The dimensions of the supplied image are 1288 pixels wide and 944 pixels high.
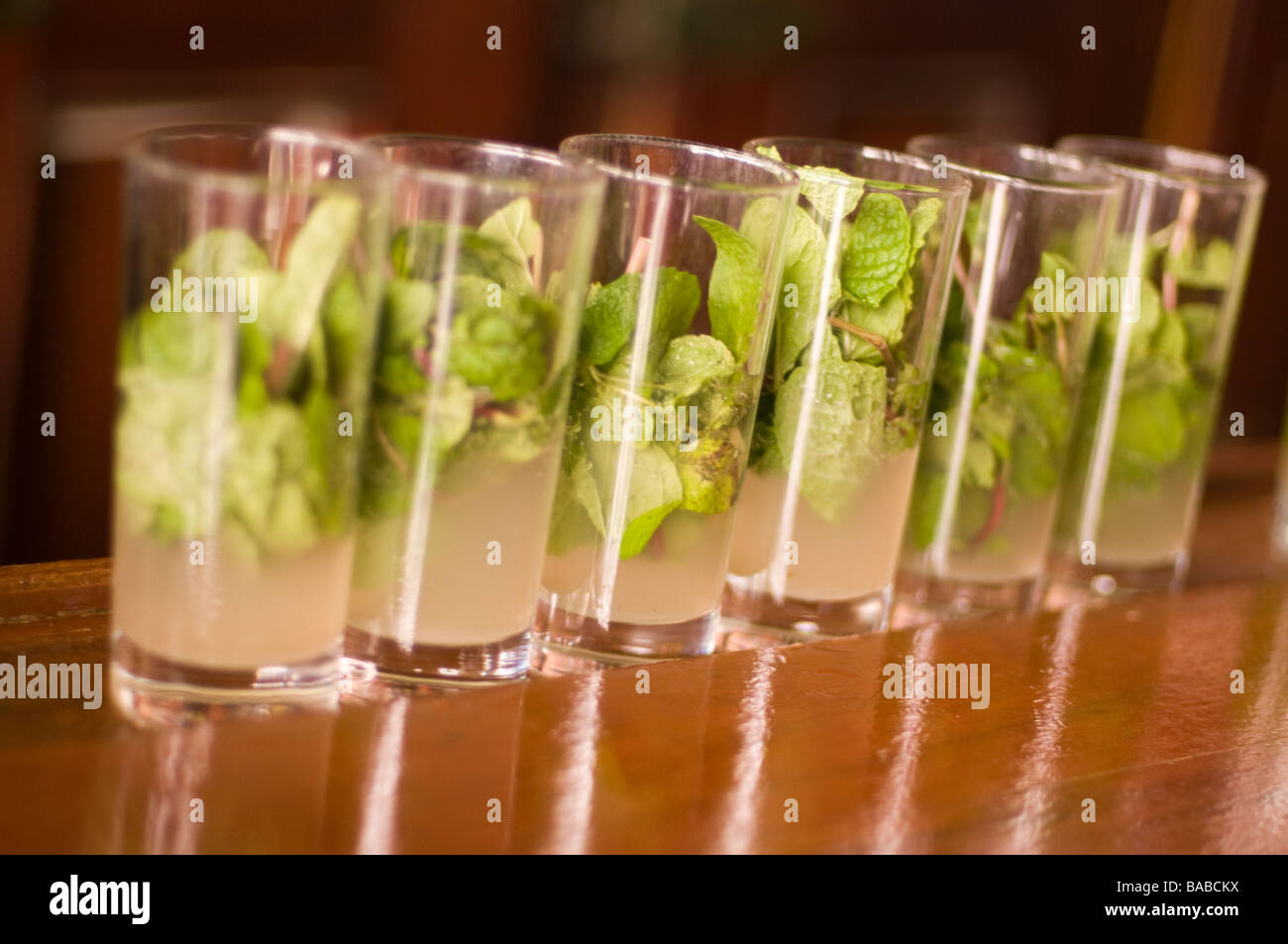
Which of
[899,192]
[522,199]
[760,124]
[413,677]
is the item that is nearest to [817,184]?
[899,192]

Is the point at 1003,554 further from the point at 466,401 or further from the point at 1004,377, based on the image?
the point at 466,401

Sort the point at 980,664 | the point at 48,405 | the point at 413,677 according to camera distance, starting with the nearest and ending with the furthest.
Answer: the point at 413,677 → the point at 980,664 → the point at 48,405

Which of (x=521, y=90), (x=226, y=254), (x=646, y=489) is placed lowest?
(x=646, y=489)

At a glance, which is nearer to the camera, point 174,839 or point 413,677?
point 174,839

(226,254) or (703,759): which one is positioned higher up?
(226,254)

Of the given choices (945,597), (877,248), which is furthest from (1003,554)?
(877,248)

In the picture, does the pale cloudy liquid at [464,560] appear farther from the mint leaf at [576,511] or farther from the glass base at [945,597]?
the glass base at [945,597]
